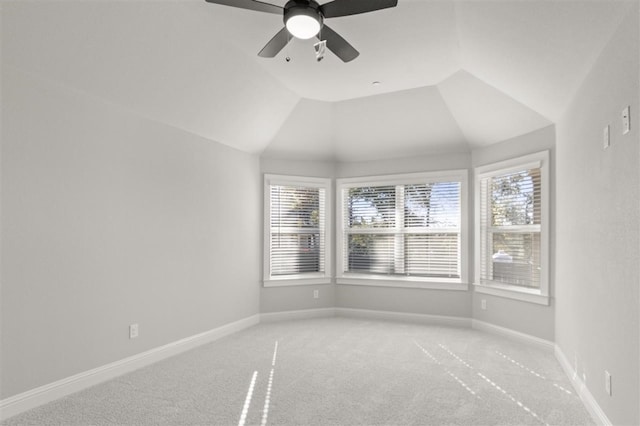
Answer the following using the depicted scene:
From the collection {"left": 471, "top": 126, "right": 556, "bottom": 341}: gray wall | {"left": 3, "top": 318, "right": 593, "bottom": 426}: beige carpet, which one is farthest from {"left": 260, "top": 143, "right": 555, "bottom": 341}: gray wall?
{"left": 3, "top": 318, "right": 593, "bottom": 426}: beige carpet

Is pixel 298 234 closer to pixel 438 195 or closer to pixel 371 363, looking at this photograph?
pixel 438 195

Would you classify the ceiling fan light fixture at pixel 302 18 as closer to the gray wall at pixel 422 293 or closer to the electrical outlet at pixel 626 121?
the electrical outlet at pixel 626 121

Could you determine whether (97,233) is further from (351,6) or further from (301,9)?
(351,6)

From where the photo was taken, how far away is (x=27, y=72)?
2.79 meters

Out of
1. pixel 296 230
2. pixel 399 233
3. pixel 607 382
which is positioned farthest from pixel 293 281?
pixel 607 382

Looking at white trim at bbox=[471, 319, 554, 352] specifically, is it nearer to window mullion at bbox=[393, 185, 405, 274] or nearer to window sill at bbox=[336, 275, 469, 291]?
window sill at bbox=[336, 275, 469, 291]

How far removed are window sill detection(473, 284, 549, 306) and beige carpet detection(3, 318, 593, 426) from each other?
20.0 inches

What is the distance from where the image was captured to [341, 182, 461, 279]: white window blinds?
5383 mm

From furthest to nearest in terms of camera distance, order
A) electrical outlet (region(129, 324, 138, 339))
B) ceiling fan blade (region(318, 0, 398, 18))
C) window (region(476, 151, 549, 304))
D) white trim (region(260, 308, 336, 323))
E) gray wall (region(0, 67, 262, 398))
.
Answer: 1. white trim (region(260, 308, 336, 323))
2. window (region(476, 151, 549, 304))
3. electrical outlet (region(129, 324, 138, 339))
4. gray wall (region(0, 67, 262, 398))
5. ceiling fan blade (region(318, 0, 398, 18))

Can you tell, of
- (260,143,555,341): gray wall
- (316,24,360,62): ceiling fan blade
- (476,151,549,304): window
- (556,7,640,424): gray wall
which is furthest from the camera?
(260,143,555,341): gray wall

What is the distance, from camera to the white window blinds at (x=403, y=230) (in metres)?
5.38

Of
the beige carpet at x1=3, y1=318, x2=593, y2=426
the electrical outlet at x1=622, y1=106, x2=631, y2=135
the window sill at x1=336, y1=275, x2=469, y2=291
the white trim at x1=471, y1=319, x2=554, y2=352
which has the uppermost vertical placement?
the electrical outlet at x1=622, y1=106, x2=631, y2=135

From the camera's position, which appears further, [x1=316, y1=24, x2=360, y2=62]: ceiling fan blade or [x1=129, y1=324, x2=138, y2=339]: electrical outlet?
[x1=129, y1=324, x2=138, y2=339]: electrical outlet

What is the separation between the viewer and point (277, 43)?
110 inches
